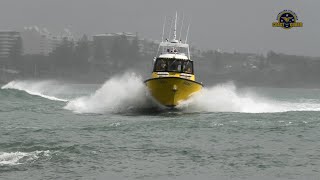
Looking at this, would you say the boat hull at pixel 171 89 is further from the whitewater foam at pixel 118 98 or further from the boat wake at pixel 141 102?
the whitewater foam at pixel 118 98

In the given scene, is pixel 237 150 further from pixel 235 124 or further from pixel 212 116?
pixel 212 116

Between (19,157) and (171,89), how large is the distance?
2092cm

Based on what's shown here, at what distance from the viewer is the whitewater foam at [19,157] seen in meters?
23.3

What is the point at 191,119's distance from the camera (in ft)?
131

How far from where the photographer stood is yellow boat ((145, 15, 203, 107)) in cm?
4378

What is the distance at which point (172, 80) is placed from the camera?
4356cm

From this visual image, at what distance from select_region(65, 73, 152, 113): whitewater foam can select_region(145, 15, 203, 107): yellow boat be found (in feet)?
6.52

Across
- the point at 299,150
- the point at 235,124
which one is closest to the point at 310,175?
the point at 299,150

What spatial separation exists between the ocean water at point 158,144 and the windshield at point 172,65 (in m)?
2.36

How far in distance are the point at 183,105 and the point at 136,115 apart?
391 centimetres

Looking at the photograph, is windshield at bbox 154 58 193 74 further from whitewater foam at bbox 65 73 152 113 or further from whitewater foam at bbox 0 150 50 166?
whitewater foam at bbox 0 150 50 166

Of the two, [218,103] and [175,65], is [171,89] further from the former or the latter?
[218,103]

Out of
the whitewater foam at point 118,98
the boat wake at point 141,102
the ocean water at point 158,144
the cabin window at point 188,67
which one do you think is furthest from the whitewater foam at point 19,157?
the cabin window at point 188,67

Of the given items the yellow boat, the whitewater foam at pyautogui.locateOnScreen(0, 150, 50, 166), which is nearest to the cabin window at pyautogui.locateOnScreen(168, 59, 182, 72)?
the yellow boat
